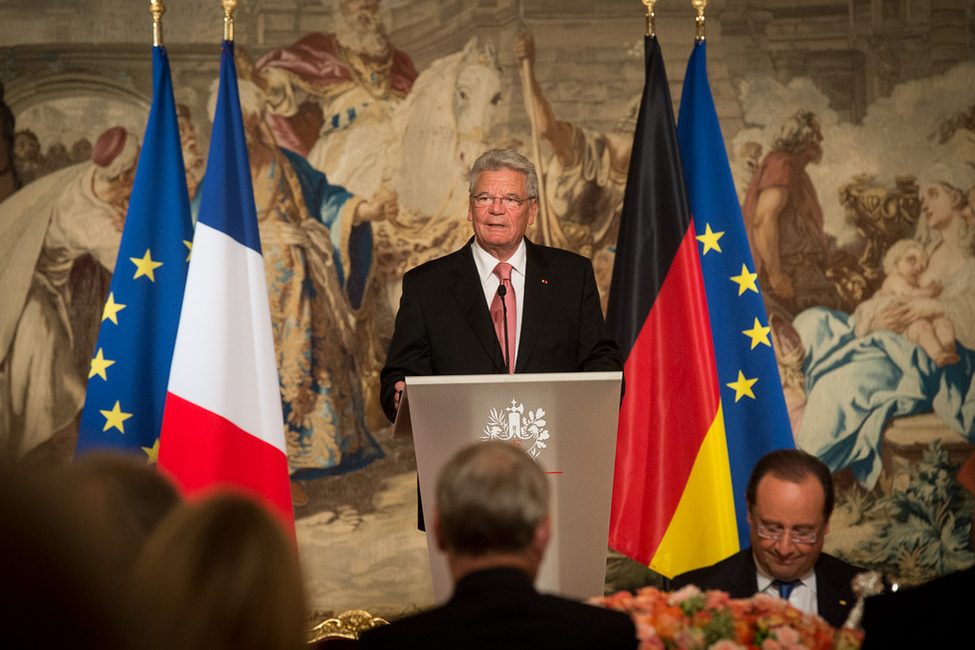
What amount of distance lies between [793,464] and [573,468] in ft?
2.46

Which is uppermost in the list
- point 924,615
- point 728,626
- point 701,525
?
point 924,615

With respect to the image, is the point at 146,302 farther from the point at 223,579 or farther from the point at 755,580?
the point at 223,579

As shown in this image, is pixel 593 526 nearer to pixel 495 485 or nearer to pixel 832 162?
pixel 495 485

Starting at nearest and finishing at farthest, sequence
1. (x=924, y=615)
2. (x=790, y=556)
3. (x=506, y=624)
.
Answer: (x=924, y=615)
(x=506, y=624)
(x=790, y=556)

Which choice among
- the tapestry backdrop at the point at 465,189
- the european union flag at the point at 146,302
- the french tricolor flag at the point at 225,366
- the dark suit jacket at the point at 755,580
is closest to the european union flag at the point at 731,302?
the tapestry backdrop at the point at 465,189

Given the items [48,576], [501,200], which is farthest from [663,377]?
[48,576]

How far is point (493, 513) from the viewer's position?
6.56 ft

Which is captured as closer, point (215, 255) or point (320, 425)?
point (215, 255)

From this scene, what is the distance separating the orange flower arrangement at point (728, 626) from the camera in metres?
2.04

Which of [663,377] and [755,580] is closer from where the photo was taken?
[755,580]

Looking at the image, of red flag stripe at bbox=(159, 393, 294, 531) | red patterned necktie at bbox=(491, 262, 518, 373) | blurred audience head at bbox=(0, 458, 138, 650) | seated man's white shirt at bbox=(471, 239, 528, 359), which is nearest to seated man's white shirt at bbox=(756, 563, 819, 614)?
red patterned necktie at bbox=(491, 262, 518, 373)

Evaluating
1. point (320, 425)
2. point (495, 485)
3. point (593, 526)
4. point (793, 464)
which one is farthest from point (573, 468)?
point (320, 425)

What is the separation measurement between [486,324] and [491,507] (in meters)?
2.14

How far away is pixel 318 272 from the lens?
600cm
